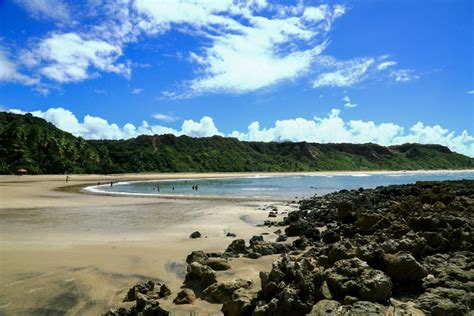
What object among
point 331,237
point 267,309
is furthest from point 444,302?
point 331,237

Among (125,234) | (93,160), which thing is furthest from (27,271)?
(93,160)

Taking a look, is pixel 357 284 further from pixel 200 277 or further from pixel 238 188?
pixel 238 188

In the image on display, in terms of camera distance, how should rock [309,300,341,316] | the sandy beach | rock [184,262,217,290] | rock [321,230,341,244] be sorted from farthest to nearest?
rock [321,230,341,244], rock [184,262,217,290], the sandy beach, rock [309,300,341,316]

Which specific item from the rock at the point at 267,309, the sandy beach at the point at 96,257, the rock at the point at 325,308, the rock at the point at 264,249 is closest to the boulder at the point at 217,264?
the sandy beach at the point at 96,257

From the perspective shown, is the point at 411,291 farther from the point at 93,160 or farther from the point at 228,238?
the point at 93,160

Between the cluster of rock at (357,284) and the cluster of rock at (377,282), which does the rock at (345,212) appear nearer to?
the cluster of rock at (357,284)

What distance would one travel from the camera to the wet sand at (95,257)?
6656 millimetres

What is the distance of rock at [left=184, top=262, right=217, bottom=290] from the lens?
23.9 feet

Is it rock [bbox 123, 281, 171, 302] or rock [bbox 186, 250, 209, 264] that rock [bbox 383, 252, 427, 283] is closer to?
rock [bbox 123, 281, 171, 302]

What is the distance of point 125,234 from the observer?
46.1 ft

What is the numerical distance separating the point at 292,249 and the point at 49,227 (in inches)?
419

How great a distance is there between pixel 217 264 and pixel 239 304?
299 cm

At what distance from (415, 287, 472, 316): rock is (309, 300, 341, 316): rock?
1.38 metres

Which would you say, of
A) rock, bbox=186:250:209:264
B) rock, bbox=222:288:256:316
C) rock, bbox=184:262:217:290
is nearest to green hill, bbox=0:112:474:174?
rock, bbox=186:250:209:264
